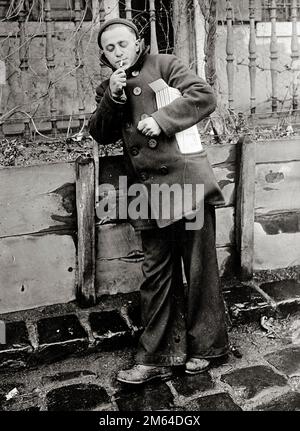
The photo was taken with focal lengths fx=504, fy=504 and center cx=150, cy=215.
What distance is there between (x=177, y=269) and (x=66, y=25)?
410 centimetres

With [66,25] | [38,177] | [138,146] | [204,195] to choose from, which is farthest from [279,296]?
[66,25]

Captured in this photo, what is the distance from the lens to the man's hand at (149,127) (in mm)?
2543

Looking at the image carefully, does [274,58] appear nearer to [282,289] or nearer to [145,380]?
[282,289]

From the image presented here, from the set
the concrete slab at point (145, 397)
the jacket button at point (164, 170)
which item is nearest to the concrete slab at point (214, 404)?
the concrete slab at point (145, 397)

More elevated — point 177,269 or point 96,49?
point 96,49

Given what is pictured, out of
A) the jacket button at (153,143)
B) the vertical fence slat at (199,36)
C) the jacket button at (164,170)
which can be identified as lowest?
the jacket button at (164,170)

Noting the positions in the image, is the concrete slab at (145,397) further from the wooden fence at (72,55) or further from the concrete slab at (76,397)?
the wooden fence at (72,55)

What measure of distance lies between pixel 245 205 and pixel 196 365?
1.30 meters

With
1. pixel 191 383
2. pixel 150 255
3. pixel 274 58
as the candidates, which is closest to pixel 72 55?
pixel 274 58

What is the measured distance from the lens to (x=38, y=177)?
130 inches

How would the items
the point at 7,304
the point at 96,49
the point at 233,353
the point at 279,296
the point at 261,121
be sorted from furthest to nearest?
the point at 96,49, the point at 261,121, the point at 279,296, the point at 7,304, the point at 233,353

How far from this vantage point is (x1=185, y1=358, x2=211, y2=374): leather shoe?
293 cm

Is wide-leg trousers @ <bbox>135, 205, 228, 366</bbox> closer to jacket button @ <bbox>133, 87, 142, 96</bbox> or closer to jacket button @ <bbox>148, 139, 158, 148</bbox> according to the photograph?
jacket button @ <bbox>148, 139, 158, 148</bbox>

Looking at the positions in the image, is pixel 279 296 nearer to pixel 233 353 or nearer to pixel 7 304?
pixel 233 353
